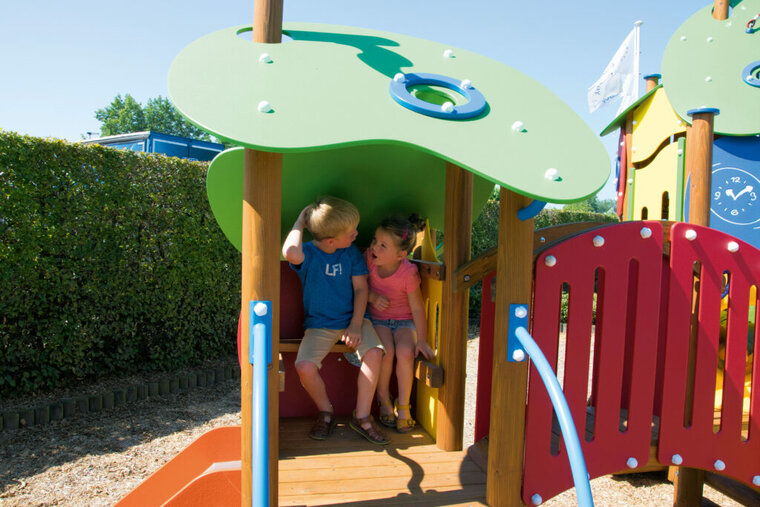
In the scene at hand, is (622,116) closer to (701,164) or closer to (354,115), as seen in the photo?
(701,164)

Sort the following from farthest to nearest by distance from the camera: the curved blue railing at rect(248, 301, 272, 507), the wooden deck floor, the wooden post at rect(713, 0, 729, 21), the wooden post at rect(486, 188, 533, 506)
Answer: the wooden post at rect(713, 0, 729, 21), the wooden deck floor, the wooden post at rect(486, 188, 533, 506), the curved blue railing at rect(248, 301, 272, 507)

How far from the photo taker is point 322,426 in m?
2.68

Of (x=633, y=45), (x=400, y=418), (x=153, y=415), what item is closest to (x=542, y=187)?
(x=400, y=418)

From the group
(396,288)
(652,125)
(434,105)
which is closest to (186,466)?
(396,288)

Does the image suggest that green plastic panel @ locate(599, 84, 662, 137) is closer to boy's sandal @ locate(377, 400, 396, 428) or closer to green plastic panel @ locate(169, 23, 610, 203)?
green plastic panel @ locate(169, 23, 610, 203)

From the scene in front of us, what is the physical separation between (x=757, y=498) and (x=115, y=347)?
218 inches

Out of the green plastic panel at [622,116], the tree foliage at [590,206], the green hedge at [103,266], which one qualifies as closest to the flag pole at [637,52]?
the tree foliage at [590,206]

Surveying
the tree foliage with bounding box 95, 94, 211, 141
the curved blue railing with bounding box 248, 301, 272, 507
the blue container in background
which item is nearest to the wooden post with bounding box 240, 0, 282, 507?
the curved blue railing with bounding box 248, 301, 272, 507

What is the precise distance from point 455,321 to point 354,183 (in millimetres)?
915

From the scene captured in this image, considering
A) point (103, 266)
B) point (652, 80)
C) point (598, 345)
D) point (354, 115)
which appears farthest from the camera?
point (652, 80)

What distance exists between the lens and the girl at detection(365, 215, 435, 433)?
2812 mm

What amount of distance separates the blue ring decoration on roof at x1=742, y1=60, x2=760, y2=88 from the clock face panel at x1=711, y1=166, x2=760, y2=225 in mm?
725

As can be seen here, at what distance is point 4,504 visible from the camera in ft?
11.2

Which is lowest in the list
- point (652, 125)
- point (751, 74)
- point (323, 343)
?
point (323, 343)
